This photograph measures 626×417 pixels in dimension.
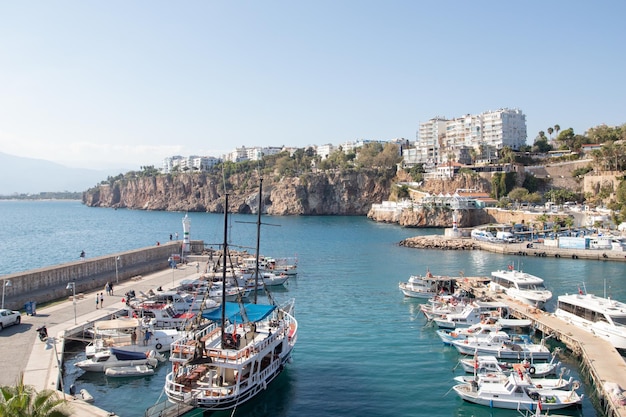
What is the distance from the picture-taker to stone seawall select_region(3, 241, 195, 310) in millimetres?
31656

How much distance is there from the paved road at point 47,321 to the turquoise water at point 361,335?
2313 millimetres

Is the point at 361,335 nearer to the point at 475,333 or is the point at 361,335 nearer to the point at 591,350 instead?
the point at 475,333

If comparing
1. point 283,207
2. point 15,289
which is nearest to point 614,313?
point 15,289

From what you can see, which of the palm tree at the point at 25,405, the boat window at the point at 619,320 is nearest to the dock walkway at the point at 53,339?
the palm tree at the point at 25,405

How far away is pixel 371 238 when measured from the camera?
81812 mm

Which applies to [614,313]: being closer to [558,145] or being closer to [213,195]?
[558,145]

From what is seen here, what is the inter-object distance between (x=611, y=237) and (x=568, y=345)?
1670 inches

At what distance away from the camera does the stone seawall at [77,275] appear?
31.7 m

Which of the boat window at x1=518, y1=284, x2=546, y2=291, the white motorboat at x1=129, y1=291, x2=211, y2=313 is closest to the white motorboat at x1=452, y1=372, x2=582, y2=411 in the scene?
the white motorboat at x1=129, y1=291, x2=211, y2=313

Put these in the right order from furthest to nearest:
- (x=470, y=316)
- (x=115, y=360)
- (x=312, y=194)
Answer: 1. (x=312, y=194)
2. (x=470, y=316)
3. (x=115, y=360)

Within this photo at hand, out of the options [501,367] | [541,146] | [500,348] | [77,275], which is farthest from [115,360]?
[541,146]

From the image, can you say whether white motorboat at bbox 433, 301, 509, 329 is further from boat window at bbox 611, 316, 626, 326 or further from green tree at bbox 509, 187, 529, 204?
green tree at bbox 509, 187, 529, 204

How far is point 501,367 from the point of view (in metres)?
23.3

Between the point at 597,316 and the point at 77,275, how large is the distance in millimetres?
33239
